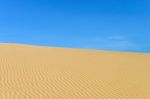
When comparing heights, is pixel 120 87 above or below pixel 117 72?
below

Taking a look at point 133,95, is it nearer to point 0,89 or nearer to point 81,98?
point 81,98

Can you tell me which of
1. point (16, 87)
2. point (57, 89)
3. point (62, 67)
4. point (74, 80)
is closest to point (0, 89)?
point (16, 87)

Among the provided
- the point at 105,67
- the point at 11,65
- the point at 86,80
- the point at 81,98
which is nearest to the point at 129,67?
the point at 105,67

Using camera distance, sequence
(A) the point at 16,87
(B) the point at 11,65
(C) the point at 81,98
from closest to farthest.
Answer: (C) the point at 81,98
(A) the point at 16,87
(B) the point at 11,65

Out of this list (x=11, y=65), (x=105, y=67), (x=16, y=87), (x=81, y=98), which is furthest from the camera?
(x=105, y=67)

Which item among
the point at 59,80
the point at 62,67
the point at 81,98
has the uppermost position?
the point at 62,67

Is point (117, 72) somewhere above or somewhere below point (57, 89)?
above

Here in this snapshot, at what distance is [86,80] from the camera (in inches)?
588

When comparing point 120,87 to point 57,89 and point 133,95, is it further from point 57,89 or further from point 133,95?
point 57,89

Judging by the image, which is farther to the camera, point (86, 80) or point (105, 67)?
point (105, 67)

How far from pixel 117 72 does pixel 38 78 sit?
202 inches

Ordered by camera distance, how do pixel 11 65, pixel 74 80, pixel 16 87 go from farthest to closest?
pixel 11 65 < pixel 74 80 < pixel 16 87

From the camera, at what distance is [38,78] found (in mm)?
14648

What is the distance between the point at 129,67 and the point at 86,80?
6.06 metres
